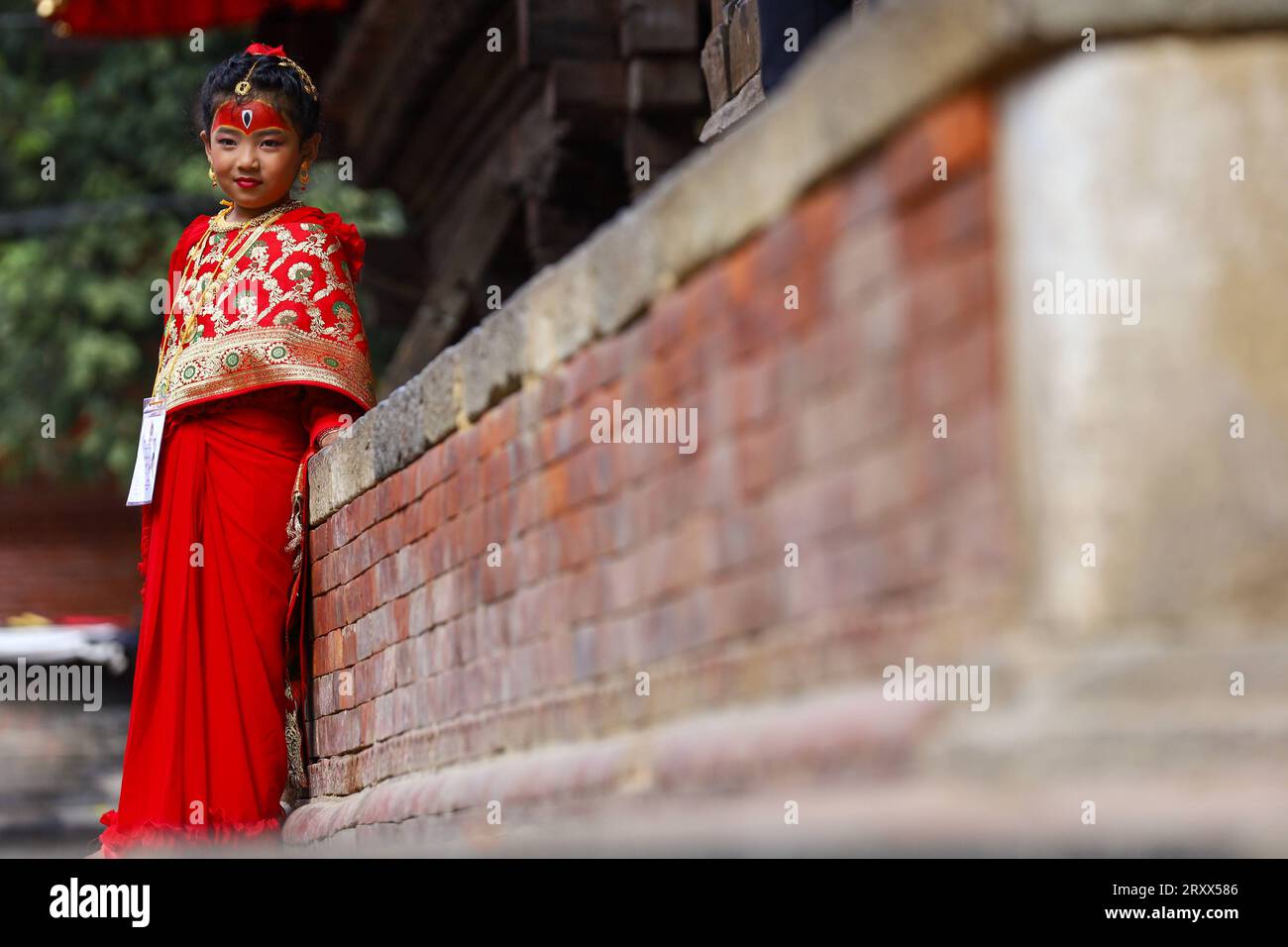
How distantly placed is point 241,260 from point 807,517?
3007mm

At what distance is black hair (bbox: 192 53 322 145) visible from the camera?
555 centimetres

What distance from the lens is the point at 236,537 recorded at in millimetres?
5539

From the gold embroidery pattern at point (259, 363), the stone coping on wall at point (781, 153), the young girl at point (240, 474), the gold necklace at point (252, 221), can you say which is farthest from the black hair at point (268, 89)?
the stone coping on wall at point (781, 153)

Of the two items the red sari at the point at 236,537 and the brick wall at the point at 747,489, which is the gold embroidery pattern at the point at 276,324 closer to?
the red sari at the point at 236,537

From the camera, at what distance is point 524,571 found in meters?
3.92

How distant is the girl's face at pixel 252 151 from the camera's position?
18.2 feet

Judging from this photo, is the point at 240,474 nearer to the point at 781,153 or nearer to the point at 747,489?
the point at 747,489

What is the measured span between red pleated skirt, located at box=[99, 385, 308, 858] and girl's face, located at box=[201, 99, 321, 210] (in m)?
0.49

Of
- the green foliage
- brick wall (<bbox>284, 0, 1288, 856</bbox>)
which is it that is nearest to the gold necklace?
brick wall (<bbox>284, 0, 1288, 856</bbox>)

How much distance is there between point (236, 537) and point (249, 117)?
39.7 inches

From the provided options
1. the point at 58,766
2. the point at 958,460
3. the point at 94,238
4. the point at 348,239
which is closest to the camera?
the point at 958,460

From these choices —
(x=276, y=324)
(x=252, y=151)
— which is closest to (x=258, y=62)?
(x=252, y=151)
